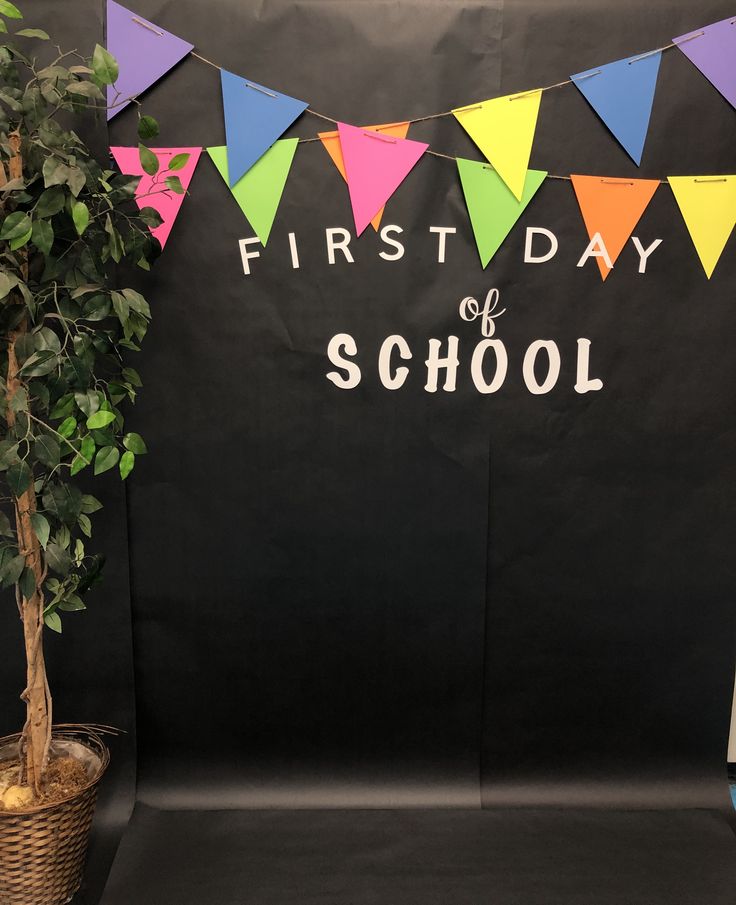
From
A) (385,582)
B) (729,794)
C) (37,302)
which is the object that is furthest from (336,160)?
(729,794)

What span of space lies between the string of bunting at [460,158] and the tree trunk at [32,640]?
1.64ft

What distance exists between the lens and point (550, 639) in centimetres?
202

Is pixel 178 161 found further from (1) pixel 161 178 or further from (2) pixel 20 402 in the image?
(2) pixel 20 402

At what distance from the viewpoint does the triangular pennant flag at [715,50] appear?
1790 millimetres

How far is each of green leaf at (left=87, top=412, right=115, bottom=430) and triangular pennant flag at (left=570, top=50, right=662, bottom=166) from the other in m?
1.21

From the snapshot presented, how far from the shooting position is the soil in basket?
5.45 feet

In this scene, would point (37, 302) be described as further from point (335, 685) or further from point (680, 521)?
point (680, 521)

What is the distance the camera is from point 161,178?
5.87ft

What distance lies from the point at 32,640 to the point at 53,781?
1.02ft

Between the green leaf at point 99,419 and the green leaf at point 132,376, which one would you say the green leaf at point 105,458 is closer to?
the green leaf at point 99,419

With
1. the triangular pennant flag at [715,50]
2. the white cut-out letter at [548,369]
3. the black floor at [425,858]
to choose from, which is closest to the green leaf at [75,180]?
the white cut-out letter at [548,369]

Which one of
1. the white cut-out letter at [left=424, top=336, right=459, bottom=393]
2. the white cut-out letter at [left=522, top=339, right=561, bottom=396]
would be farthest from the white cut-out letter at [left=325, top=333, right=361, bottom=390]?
the white cut-out letter at [left=522, top=339, right=561, bottom=396]

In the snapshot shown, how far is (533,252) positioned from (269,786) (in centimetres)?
143

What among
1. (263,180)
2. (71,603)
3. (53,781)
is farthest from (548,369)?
(53,781)
